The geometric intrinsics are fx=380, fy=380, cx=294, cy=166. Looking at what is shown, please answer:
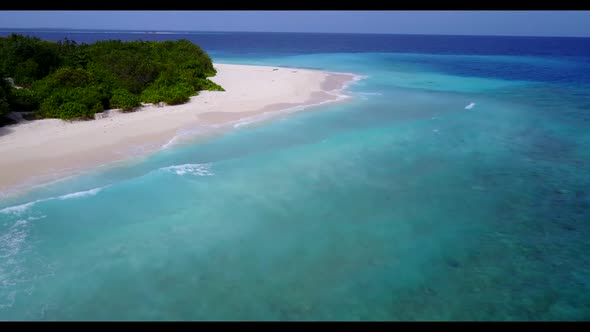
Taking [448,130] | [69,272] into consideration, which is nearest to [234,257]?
[69,272]

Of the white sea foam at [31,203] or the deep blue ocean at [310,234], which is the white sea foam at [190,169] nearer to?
the deep blue ocean at [310,234]

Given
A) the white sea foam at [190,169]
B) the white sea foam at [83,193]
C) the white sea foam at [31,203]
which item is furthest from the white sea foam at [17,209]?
the white sea foam at [190,169]

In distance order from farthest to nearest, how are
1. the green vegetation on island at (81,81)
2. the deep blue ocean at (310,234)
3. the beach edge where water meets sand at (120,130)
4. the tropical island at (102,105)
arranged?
the green vegetation on island at (81,81), the tropical island at (102,105), the beach edge where water meets sand at (120,130), the deep blue ocean at (310,234)

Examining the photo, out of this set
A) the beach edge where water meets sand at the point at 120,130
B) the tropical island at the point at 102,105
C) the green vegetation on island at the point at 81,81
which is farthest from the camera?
the green vegetation on island at the point at 81,81

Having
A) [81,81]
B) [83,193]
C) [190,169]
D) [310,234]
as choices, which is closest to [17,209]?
[83,193]

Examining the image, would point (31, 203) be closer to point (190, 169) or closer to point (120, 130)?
point (190, 169)

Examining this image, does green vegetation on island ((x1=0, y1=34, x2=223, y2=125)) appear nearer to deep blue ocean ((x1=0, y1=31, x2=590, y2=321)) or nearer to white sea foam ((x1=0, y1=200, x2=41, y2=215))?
deep blue ocean ((x1=0, y1=31, x2=590, y2=321))

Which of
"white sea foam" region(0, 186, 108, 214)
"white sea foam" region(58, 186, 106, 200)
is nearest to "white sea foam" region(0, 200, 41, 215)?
"white sea foam" region(0, 186, 108, 214)
